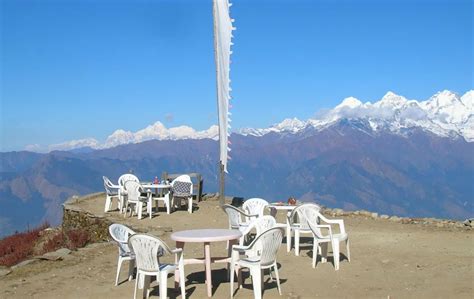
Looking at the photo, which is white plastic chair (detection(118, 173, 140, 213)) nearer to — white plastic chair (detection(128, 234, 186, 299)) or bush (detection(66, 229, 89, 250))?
bush (detection(66, 229, 89, 250))

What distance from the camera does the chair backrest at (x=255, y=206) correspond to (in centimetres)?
1044

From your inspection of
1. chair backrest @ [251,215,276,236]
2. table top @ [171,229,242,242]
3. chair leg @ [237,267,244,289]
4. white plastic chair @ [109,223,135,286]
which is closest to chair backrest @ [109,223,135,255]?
white plastic chair @ [109,223,135,286]

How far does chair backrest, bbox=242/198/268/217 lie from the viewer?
10438 millimetres

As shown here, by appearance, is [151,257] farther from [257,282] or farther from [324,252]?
[324,252]

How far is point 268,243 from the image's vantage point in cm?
695

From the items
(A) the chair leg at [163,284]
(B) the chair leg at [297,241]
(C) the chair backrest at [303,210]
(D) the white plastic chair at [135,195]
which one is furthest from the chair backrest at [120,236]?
(D) the white plastic chair at [135,195]

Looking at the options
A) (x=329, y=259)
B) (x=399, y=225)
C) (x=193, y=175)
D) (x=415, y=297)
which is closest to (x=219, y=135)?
(x=329, y=259)

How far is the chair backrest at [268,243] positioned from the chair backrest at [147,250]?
44.3 inches

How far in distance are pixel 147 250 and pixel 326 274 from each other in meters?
2.90

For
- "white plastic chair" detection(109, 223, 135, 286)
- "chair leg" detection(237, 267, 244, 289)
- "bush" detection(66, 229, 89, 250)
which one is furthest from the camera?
"bush" detection(66, 229, 89, 250)

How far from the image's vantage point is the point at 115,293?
7.57 m

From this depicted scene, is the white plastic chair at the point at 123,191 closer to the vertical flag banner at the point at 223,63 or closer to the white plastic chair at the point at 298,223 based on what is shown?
the vertical flag banner at the point at 223,63

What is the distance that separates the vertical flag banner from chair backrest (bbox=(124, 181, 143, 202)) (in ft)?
17.0

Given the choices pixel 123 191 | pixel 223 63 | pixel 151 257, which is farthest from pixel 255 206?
pixel 123 191
